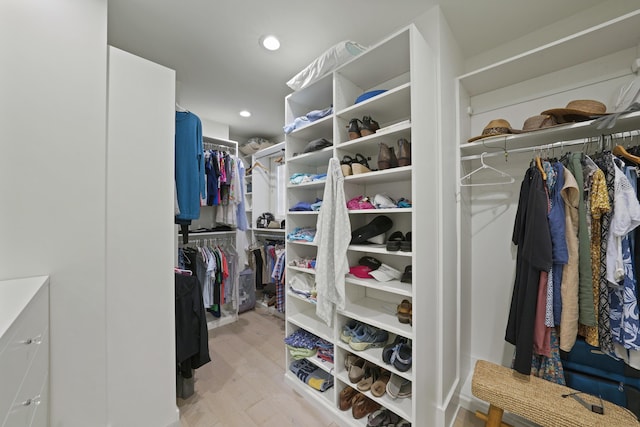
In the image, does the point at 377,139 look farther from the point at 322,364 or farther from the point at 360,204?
the point at 322,364

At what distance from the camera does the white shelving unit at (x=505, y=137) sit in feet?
4.14

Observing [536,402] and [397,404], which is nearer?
[536,402]

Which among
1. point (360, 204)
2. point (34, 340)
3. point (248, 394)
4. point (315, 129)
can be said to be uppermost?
point (315, 129)

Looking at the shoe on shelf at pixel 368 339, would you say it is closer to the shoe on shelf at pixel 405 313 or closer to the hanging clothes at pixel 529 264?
the shoe on shelf at pixel 405 313

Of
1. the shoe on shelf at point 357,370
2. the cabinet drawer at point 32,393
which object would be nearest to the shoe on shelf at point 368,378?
the shoe on shelf at point 357,370

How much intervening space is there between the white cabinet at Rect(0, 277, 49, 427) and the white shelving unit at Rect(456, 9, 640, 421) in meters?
2.00

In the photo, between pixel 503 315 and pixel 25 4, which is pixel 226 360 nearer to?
pixel 503 315

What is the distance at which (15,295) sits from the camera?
828 mm

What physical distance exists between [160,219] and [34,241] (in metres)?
0.48

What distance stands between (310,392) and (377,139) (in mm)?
1819

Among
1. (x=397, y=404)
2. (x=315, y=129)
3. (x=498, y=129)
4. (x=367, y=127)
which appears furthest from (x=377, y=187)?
(x=397, y=404)

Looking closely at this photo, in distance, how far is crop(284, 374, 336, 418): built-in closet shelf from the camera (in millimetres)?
1589

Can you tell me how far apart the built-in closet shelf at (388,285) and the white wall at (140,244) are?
1.13 meters

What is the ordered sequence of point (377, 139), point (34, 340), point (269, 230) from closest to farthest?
1. point (34, 340)
2. point (377, 139)
3. point (269, 230)
